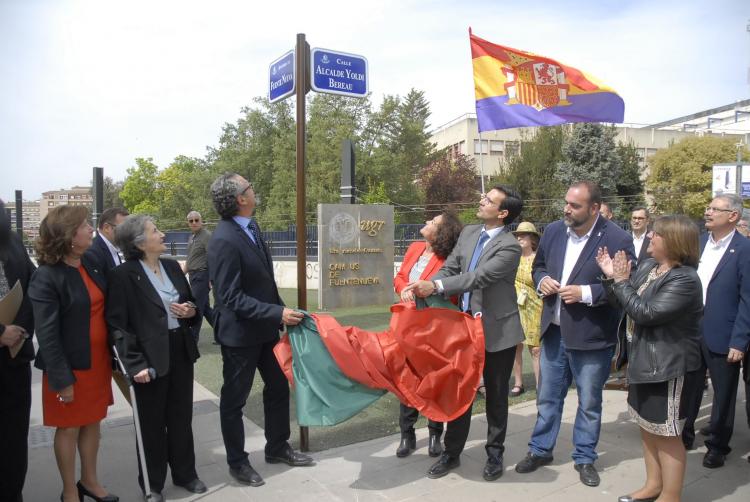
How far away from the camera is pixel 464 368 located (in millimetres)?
3676

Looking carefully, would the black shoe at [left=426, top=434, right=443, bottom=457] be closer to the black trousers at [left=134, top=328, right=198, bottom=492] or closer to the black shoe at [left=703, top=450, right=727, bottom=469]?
the black trousers at [left=134, top=328, right=198, bottom=492]

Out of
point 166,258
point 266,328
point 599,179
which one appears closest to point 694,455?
point 266,328

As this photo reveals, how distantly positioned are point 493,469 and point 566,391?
2.53 feet

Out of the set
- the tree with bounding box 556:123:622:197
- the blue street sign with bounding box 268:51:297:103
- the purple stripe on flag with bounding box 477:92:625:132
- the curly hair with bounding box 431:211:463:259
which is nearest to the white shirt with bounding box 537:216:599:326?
the curly hair with bounding box 431:211:463:259

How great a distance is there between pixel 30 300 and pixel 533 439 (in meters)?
3.41

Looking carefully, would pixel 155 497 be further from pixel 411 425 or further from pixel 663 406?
pixel 663 406

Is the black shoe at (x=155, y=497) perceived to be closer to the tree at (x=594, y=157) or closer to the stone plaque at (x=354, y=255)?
the stone plaque at (x=354, y=255)

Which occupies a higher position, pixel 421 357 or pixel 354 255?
pixel 354 255

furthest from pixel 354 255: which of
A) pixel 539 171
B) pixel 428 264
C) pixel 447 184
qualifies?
pixel 447 184

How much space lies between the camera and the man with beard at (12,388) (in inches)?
119

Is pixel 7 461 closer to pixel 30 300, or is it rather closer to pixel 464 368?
pixel 30 300

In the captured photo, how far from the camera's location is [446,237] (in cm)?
463

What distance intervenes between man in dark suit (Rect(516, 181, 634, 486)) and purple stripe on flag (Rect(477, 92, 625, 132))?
3.46 m

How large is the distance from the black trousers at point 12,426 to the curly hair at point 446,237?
3030 millimetres
